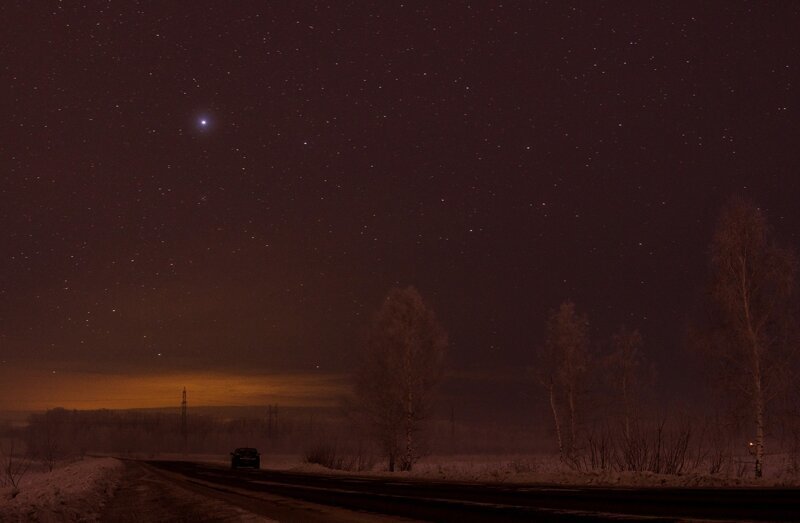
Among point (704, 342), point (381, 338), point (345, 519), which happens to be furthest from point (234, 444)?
point (345, 519)

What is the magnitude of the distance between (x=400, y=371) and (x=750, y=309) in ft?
78.8

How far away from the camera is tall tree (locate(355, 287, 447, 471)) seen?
47938 millimetres

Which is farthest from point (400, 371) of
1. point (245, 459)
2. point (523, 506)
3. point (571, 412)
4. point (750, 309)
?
point (523, 506)

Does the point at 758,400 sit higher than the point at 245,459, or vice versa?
the point at 758,400

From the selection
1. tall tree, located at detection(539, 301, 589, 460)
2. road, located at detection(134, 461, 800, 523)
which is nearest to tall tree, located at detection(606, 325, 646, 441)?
tall tree, located at detection(539, 301, 589, 460)

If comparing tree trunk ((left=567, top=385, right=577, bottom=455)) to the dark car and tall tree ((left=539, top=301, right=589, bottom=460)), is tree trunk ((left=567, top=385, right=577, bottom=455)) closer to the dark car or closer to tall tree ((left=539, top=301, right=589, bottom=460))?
tall tree ((left=539, top=301, right=589, bottom=460))

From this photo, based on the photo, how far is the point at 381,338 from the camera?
50281 mm

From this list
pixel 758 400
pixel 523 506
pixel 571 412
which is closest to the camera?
pixel 523 506

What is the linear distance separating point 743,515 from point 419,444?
39.4m

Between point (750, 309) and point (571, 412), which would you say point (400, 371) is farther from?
point (750, 309)

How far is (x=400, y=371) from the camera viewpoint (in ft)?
160

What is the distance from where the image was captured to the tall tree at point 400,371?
47938mm

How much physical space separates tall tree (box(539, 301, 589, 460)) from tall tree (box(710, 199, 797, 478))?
22827 millimetres

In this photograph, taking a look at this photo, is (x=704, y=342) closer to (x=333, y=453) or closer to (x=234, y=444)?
(x=333, y=453)
